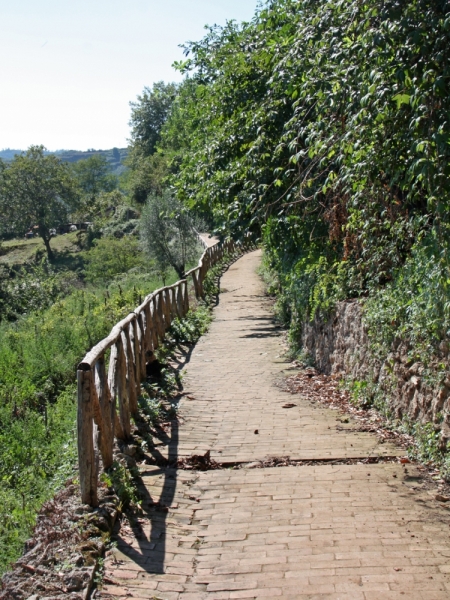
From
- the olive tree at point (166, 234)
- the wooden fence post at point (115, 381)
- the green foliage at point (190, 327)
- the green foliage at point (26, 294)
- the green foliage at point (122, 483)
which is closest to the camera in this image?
the green foliage at point (122, 483)

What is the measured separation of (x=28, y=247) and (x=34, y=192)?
8.05 meters

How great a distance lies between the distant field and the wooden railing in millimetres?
53848

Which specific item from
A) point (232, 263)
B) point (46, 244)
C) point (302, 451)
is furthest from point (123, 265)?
point (302, 451)

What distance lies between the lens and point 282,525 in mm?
4938

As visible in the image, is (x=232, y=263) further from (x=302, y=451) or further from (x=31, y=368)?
(x=302, y=451)

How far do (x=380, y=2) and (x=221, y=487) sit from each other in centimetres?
425

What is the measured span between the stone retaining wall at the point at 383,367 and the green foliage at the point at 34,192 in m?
54.9

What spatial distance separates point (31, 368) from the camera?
12.6 m

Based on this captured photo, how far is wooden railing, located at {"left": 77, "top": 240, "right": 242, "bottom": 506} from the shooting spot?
500 cm

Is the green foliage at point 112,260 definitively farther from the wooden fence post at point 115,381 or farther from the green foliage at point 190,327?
the wooden fence post at point 115,381

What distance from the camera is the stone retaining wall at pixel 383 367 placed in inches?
231

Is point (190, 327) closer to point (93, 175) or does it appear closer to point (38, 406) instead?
point (38, 406)

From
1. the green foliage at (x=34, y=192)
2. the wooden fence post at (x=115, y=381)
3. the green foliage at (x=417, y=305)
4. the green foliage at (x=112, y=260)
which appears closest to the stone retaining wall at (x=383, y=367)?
the green foliage at (x=417, y=305)

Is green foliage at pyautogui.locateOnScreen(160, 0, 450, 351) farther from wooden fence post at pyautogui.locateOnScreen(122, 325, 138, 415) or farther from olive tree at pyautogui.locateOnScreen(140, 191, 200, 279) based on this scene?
olive tree at pyautogui.locateOnScreen(140, 191, 200, 279)
